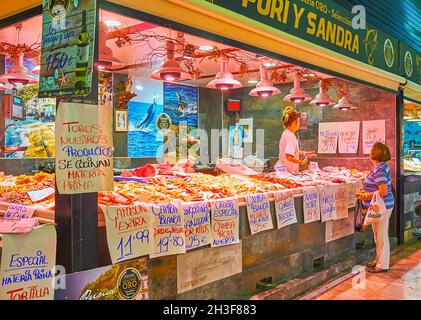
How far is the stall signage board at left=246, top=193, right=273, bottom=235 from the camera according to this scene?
5.00 metres

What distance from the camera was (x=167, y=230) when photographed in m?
3.95

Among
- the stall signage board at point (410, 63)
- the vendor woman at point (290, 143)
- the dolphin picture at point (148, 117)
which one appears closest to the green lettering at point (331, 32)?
the vendor woman at point (290, 143)

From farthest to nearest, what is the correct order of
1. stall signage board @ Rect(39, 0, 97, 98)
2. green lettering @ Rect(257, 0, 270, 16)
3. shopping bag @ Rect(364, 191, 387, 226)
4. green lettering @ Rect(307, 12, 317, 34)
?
shopping bag @ Rect(364, 191, 387, 226)
green lettering @ Rect(307, 12, 317, 34)
green lettering @ Rect(257, 0, 270, 16)
stall signage board @ Rect(39, 0, 97, 98)

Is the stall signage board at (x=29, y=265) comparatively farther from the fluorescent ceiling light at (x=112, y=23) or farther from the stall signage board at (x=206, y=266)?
the fluorescent ceiling light at (x=112, y=23)

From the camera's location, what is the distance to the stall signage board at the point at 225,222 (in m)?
4.53

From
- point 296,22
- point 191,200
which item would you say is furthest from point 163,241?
point 296,22

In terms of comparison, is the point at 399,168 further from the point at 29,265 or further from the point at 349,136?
the point at 29,265

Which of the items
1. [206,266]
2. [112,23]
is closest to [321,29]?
[112,23]

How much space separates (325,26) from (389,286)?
3891 mm

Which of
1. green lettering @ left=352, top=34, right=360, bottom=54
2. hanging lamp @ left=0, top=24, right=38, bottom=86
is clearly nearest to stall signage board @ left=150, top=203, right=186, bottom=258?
hanging lamp @ left=0, top=24, right=38, bottom=86

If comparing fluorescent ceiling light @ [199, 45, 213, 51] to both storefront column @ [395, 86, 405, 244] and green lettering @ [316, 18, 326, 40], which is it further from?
storefront column @ [395, 86, 405, 244]

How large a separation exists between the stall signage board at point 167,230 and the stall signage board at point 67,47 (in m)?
1.36

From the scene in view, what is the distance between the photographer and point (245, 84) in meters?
12.9

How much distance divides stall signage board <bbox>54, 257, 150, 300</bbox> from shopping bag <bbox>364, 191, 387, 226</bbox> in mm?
4168
